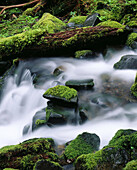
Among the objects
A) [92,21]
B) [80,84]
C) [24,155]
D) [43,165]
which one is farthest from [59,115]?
[92,21]

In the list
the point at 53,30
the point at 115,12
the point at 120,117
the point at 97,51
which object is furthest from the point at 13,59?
the point at 115,12

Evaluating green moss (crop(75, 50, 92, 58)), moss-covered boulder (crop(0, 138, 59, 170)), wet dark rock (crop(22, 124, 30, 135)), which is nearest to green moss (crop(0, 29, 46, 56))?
green moss (crop(75, 50, 92, 58))

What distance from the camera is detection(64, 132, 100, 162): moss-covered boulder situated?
2947 mm

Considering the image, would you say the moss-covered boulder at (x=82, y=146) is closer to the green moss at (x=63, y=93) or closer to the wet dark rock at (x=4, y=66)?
the green moss at (x=63, y=93)

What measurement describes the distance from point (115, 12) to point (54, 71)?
13.3ft

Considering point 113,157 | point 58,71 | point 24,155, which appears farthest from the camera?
point 58,71

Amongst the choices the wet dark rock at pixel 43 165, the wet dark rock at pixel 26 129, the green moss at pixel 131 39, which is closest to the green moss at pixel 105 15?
the green moss at pixel 131 39

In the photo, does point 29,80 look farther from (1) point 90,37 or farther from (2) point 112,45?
(2) point 112,45

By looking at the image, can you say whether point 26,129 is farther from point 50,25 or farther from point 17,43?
point 50,25

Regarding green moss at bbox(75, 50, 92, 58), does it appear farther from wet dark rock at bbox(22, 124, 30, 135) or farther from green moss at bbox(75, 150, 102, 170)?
green moss at bbox(75, 150, 102, 170)

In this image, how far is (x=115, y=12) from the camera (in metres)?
8.13

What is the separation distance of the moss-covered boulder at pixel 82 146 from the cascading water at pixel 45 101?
1.07ft

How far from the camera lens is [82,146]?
3.04 m

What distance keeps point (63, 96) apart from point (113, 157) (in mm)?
1913
